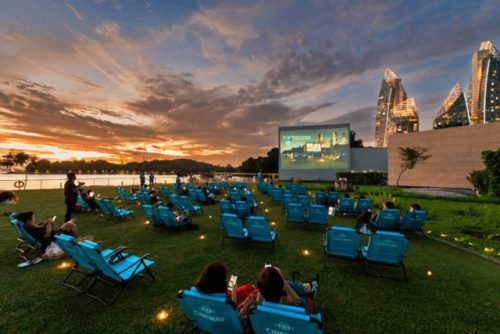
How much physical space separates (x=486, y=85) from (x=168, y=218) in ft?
467

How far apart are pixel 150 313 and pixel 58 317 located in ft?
4.09

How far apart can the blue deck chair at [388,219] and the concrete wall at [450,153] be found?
22538 mm

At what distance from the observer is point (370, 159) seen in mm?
35000

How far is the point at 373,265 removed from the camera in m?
4.86

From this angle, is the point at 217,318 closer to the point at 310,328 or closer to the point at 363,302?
the point at 310,328

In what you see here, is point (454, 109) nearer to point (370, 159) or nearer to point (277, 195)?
point (370, 159)

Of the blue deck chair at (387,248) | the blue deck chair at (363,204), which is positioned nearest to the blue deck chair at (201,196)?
the blue deck chair at (363,204)

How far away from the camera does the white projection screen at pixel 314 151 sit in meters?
30.5

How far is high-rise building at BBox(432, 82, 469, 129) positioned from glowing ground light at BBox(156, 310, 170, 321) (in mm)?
121568

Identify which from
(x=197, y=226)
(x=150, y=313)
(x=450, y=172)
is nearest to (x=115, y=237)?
(x=197, y=226)

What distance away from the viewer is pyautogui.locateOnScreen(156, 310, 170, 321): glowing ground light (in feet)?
9.78

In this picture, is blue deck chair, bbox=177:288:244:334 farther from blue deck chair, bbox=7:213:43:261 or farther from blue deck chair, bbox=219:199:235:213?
blue deck chair, bbox=219:199:235:213

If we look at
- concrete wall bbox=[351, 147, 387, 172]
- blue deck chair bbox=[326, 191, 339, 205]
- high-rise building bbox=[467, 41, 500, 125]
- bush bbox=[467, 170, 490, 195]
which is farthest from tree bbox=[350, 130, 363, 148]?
high-rise building bbox=[467, 41, 500, 125]

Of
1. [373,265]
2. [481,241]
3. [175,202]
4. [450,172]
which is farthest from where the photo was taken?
[450,172]
